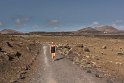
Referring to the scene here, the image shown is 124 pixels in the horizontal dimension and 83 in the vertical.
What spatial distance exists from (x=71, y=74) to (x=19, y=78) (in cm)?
449

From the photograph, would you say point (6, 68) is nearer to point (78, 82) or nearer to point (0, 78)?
point (0, 78)

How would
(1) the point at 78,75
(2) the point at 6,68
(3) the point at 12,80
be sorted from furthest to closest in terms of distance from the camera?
1. (2) the point at 6,68
2. (1) the point at 78,75
3. (3) the point at 12,80

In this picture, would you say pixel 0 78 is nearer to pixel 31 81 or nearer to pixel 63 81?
pixel 31 81

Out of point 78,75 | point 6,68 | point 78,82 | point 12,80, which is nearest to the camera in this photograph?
point 78,82

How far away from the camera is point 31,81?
997 inches

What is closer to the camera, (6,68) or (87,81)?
(87,81)

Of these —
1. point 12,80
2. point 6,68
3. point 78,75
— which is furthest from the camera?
point 6,68

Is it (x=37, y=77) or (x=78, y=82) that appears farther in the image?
(x=37, y=77)

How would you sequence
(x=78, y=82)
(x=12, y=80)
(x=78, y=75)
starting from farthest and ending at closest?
(x=78, y=75) → (x=12, y=80) → (x=78, y=82)

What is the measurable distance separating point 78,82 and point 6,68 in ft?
33.6

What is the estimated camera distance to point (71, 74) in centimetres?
2822

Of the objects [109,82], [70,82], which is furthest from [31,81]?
[109,82]

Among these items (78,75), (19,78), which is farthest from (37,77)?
(78,75)

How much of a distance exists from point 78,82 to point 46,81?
253 centimetres
